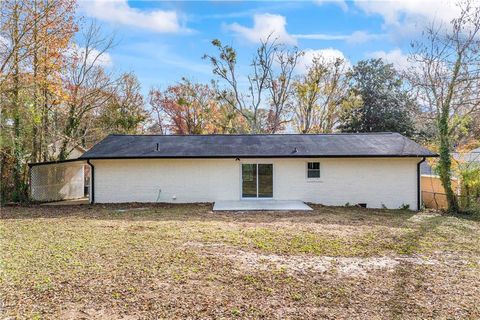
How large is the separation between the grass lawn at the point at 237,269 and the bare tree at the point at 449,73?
431 cm

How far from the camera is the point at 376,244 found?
7.34 meters

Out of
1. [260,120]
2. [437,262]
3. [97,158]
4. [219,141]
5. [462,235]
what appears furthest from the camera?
[260,120]

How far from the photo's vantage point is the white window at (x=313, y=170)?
13.8 meters

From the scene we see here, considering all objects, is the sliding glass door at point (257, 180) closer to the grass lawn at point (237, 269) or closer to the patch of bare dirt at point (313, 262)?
the grass lawn at point (237, 269)

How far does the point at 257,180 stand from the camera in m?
13.9

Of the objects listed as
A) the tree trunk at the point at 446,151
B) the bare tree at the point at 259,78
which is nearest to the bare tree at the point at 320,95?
the bare tree at the point at 259,78

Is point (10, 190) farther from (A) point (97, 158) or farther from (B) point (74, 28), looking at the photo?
(B) point (74, 28)

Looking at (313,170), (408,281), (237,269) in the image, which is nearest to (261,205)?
Answer: (313,170)

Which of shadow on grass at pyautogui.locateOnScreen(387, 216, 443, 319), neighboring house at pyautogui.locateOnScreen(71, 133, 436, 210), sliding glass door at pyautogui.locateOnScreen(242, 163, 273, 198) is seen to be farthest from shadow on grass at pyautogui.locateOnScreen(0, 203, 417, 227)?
shadow on grass at pyautogui.locateOnScreen(387, 216, 443, 319)

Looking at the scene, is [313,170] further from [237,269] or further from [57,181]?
[57,181]

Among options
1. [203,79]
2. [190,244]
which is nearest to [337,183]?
[190,244]

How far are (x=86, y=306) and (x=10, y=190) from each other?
13.2 m

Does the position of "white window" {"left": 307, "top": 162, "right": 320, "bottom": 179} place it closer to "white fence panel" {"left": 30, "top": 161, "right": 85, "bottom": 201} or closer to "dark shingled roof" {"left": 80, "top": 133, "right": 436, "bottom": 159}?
"dark shingled roof" {"left": 80, "top": 133, "right": 436, "bottom": 159}

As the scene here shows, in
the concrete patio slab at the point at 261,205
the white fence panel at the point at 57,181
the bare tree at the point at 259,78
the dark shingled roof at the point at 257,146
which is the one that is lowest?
the concrete patio slab at the point at 261,205
